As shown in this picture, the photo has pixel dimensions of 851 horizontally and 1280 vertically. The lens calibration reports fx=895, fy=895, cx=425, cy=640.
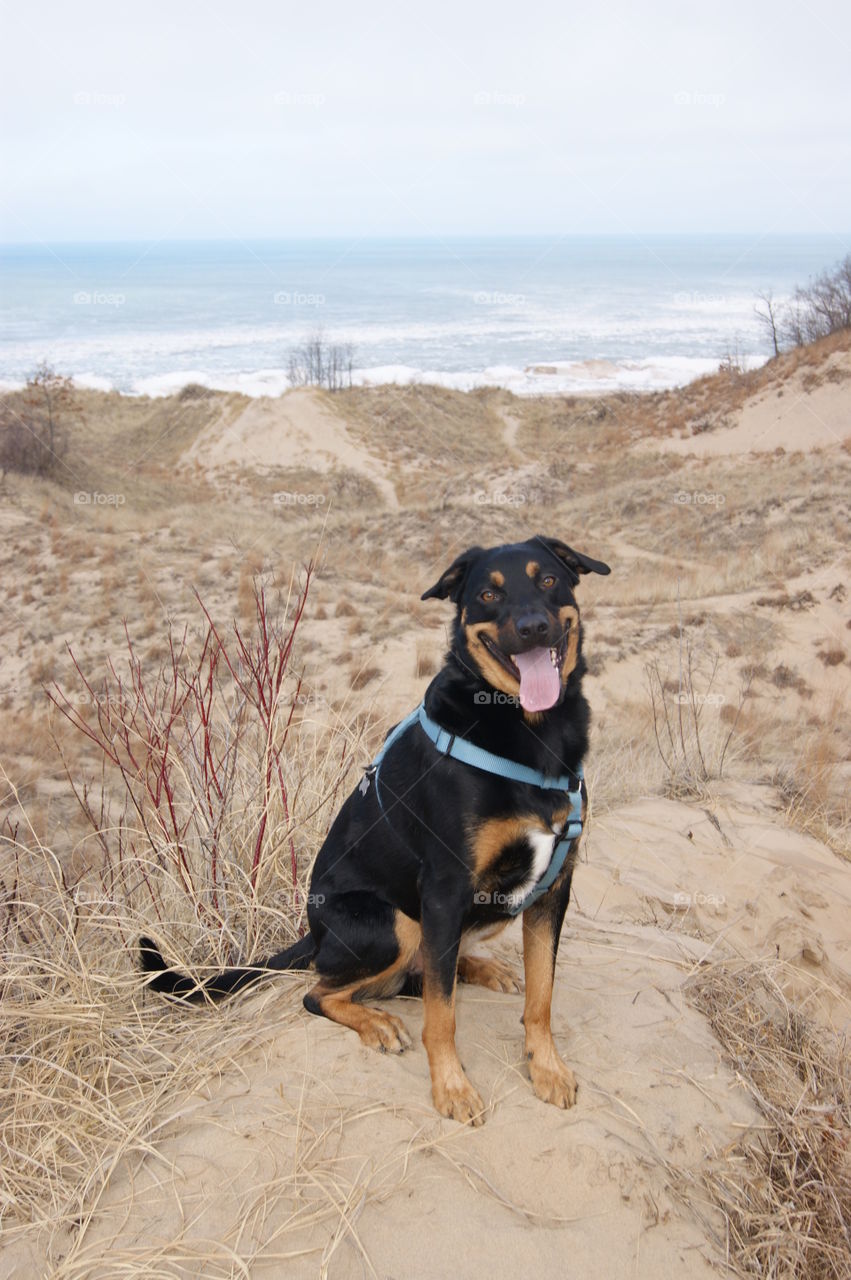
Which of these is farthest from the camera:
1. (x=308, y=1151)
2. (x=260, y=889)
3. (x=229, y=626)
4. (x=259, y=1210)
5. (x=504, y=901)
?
(x=229, y=626)

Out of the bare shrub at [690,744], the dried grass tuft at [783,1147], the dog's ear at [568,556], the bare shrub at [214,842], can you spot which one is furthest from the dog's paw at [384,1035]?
the bare shrub at [690,744]

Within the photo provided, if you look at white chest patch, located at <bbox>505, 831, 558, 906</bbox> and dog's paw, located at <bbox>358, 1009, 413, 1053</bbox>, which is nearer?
white chest patch, located at <bbox>505, 831, 558, 906</bbox>

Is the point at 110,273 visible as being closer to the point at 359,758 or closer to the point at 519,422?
the point at 519,422

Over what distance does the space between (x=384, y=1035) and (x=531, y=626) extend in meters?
1.39

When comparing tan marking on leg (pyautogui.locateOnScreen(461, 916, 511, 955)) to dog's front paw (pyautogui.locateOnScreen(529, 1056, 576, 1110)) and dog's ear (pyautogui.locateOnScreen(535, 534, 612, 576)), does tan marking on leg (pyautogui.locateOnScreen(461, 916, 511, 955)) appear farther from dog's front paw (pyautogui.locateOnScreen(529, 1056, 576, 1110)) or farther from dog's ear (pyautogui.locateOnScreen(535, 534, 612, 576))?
dog's ear (pyautogui.locateOnScreen(535, 534, 612, 576))

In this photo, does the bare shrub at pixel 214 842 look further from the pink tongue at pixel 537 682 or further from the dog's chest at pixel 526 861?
the dog's chest at pixel 526 861

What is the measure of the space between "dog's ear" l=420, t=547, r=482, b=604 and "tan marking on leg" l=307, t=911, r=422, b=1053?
A: 1073mm

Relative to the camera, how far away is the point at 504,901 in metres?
2.72

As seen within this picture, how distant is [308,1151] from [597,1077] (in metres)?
0.93

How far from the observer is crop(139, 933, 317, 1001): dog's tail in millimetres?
3135

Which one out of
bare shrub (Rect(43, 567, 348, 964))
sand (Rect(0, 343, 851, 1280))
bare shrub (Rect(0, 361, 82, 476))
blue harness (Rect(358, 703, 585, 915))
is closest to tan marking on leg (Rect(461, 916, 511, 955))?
blue harness (Rect(358, 703, 585, 915))

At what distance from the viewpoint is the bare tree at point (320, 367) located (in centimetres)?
4803

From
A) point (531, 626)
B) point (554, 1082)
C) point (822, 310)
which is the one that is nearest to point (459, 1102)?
point (554, 1082)

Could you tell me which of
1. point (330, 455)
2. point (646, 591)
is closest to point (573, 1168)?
point (646, 591)
